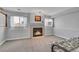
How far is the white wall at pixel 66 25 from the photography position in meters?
2.41

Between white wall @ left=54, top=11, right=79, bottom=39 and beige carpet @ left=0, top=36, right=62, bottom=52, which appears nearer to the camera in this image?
beige carpet @ left=0, top=36, right=62, bottom=52

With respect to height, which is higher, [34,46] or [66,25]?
[66,25]

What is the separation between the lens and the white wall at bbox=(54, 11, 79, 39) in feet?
7.90

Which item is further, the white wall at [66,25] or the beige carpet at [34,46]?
the white wall at [66,25]

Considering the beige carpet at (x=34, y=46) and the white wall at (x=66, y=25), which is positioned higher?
the white wall at (x=66, y=25)

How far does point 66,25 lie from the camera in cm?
252

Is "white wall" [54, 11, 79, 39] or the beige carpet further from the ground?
"white wall" [54, 11, 79, 39]
